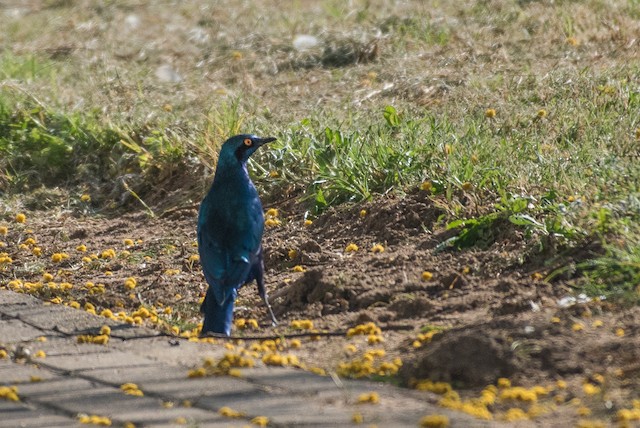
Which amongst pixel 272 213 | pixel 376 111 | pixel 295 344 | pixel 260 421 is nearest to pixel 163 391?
pixel 260 421

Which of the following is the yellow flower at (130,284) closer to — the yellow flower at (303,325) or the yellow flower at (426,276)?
the yellow flower at (303,325)

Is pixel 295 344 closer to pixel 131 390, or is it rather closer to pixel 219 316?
pixel 219 316

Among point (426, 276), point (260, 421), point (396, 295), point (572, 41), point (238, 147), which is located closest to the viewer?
point (260, 421)

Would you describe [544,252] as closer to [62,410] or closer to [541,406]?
[541,406]

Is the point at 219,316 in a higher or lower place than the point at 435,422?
lower

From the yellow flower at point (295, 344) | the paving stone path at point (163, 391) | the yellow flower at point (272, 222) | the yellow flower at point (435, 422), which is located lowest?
the yellow flower at point (272, 222)

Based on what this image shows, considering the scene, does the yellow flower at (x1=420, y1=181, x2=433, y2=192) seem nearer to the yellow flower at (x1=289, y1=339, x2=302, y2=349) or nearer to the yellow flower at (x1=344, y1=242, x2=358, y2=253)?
the yellow flower at (x1=344, y1=242, x2=358, y2=253)

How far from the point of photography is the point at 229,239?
18.9 feet

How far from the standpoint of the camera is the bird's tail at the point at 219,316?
5.41 meters

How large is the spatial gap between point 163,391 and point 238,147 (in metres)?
1.99

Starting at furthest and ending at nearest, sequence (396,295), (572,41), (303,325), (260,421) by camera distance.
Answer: (572,41) → (396,295) → (303,325) → (260,421)

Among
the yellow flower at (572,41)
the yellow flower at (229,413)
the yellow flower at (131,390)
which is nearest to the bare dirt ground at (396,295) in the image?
the yellow flower at (229,413)

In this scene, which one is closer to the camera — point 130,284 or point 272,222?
point 130,284

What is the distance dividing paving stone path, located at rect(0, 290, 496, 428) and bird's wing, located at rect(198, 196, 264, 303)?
0.40 m
